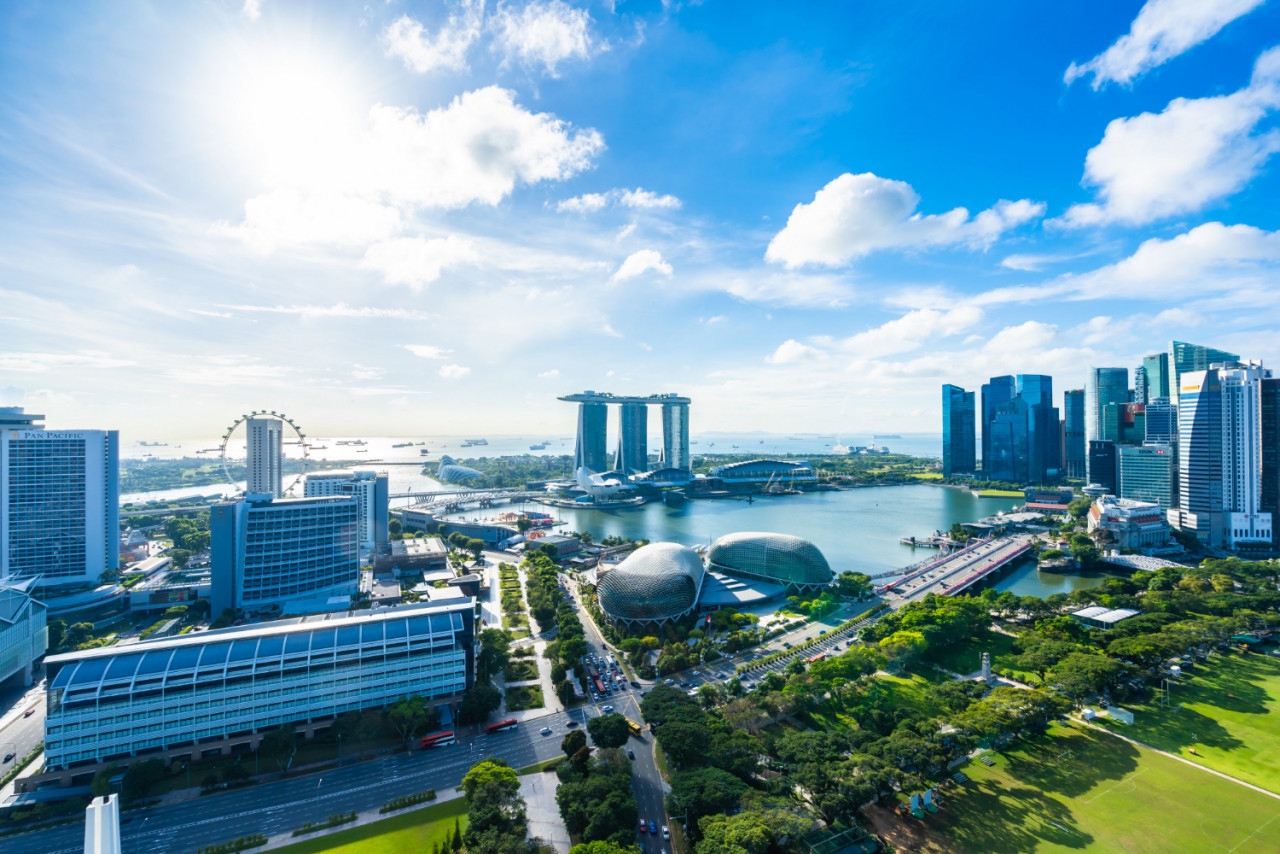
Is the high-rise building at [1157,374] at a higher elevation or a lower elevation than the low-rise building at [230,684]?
higher

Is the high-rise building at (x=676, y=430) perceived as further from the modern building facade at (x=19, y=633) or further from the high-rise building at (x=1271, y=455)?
the modern building facade at (x=19, y=633)

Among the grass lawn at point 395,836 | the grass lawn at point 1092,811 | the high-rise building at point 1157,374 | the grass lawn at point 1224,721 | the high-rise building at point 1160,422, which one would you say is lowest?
the grass lawn at point 395,836

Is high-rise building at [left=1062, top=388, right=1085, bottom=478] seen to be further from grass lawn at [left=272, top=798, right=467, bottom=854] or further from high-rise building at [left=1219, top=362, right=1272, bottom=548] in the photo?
grass lawn at [left=272, top=798, right=467, bottom=854]

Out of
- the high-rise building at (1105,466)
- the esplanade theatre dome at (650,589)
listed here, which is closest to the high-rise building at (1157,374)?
the high-rise building at (1105,466)

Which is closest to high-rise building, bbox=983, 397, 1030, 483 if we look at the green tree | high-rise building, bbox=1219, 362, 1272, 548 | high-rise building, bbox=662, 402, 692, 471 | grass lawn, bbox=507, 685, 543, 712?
high-rise building, bbox=1219, 362, 1272, 548

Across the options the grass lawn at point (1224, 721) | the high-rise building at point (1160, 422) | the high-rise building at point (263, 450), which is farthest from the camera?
the high-rise building at point (1160, 422)

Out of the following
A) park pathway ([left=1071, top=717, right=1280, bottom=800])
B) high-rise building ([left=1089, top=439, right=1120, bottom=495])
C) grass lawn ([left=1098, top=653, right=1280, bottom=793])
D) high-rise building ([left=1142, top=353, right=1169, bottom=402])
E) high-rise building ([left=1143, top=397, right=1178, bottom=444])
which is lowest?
park pathway ([left=1071, top=717, right=1280, bottom=800])

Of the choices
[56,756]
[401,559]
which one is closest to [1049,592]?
[401,559]
